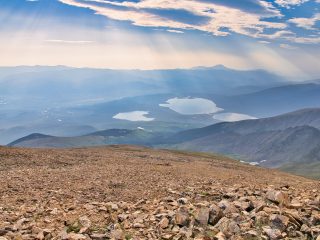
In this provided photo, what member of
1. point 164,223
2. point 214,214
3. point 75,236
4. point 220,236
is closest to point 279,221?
point 214,214

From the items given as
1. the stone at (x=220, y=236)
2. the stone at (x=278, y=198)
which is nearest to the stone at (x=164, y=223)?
the stone at (x=220, y=236)

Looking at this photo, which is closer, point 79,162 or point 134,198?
point 134,198

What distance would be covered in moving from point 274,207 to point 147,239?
626cm

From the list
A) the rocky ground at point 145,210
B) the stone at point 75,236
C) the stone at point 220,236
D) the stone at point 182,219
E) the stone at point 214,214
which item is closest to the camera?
the stone at point 220,236

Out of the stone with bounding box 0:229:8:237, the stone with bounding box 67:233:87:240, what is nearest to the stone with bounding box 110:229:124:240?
the stone with bounding box 67:233:87:240

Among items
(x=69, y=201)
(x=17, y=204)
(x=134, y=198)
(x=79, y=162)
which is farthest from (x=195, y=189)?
(x=79, y=162)

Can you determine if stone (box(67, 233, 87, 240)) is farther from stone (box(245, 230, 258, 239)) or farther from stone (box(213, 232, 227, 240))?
stone (box(245, 230, 258, 239))

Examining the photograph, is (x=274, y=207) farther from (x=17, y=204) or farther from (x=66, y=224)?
(x=17, y=204)

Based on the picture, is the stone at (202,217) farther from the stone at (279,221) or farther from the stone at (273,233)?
the stone at (279,221)

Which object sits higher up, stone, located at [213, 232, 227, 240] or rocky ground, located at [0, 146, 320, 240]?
stone, located at [213, 232, 227, 240]

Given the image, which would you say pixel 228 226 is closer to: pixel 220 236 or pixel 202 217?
pixel 220 236

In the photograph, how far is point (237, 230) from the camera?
50.3 feet

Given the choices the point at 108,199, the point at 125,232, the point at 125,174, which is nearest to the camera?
the point at 125,232

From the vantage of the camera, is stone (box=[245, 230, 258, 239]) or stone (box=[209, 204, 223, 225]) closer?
stone (box=[245, 230, 258, 239])
